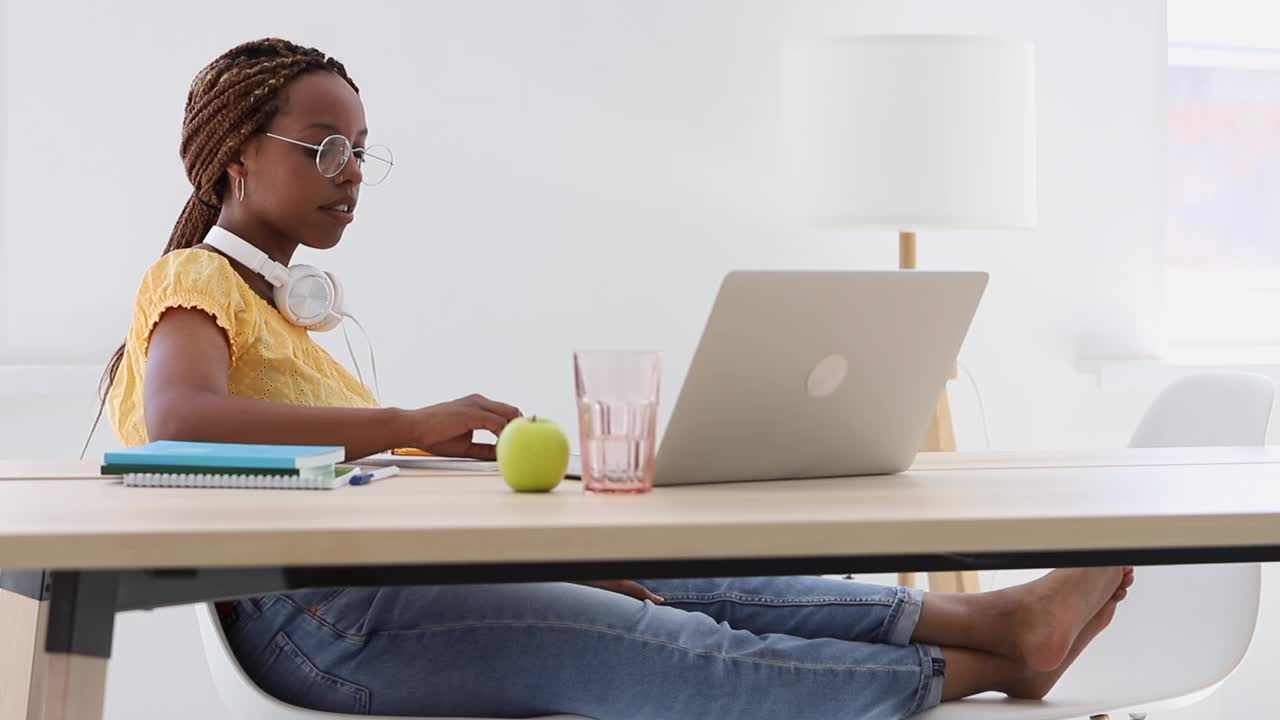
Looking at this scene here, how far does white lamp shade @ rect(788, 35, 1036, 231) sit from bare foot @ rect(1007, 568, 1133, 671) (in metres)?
1.15

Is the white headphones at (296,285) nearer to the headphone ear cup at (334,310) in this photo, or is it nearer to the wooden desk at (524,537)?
→ the headphone ear cup at (334,310)

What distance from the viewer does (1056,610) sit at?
1451mm

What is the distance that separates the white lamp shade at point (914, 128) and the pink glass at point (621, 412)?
1511 mm

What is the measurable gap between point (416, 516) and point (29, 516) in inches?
10.2

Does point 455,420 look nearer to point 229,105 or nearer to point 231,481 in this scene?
point 231,481

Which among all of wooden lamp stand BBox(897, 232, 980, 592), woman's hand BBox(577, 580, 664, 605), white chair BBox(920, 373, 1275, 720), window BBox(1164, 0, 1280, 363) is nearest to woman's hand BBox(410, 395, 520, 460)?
woman's hand BBox(577, 580, 664, 605)

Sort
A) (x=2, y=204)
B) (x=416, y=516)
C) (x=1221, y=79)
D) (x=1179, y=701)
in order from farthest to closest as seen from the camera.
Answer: (x=1221, y=79), (x=2, y=204), (x=1179, y=701), (x=416, y=516)

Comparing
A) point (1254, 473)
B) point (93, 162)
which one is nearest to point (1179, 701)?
point (1254, 473)

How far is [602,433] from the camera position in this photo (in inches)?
43.1

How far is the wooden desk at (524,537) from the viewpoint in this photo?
85 cm

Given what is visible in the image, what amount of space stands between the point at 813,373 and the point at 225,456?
0.47 metres

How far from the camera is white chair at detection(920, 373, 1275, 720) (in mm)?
1706

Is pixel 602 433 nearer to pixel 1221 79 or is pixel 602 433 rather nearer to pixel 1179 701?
pixel 1179 701

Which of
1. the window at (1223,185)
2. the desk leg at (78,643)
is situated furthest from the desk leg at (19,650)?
the window at (1223,185)
